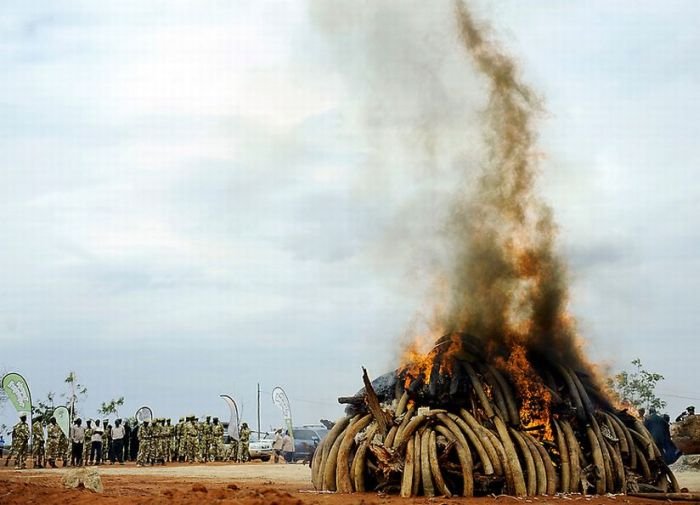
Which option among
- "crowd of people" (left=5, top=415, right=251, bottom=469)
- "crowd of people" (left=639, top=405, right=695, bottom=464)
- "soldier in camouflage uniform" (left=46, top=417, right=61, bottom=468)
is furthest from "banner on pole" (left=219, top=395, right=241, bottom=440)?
"crowd of people" (left=639, top=405, right=695, bottom=464)

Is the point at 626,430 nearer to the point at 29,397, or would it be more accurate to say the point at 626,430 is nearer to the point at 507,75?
the point at 507,75

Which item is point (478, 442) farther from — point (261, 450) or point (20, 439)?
point (261, 450)

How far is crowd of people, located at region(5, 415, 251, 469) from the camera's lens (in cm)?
3450

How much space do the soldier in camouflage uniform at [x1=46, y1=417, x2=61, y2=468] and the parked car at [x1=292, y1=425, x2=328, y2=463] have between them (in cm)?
1089

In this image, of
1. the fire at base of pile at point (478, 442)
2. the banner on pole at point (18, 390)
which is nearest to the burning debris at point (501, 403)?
the fire at base of pile at point (478, 442)

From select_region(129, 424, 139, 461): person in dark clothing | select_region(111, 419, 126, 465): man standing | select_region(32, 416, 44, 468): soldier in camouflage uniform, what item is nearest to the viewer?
Answer: select_region(32, 416, 44, 468): soldier in camouflage uniform

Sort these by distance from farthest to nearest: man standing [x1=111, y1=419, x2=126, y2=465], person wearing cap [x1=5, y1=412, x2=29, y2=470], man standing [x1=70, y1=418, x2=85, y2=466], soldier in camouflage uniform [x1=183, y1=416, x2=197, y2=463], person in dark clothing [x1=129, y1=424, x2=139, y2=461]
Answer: person in dark clothing [x1=129, y1=424, x2=139, y2=461] < soldier in camouflage uniform [x1=183, y1=416, x2=197, y2=463] < man standing [x1=111, y1=419, x2=126, y2=465] < man standing [x1=70, y1=418, x2=85, y2=466] < person wearing cap [x1=5, y1=412, x2=29, y2=470]

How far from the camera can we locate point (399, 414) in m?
16.8

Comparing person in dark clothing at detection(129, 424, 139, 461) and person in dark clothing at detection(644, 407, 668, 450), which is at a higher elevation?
person in dark clothing at detection(644, 407, 668, 450)

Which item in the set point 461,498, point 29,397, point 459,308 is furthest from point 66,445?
point 461,498

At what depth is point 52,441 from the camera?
34406mm

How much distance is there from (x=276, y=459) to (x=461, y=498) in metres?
25.2

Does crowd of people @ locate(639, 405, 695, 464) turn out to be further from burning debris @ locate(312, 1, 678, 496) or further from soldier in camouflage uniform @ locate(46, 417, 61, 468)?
soldier in camouflage uniform @ locate(46, 417, 61, 468)

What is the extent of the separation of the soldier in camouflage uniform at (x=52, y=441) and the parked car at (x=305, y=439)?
1089 cm
